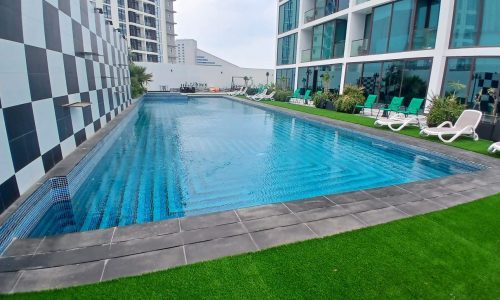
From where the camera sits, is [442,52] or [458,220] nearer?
[458,220]

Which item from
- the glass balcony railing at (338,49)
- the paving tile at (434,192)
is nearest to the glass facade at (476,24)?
the glass balcony railing at (338,49)

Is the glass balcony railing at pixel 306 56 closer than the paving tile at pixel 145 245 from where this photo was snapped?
No

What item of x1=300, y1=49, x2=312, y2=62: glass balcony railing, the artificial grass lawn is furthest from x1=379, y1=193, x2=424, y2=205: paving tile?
x1=300, y1=49, x2=312, y2=62: glass balcony railing

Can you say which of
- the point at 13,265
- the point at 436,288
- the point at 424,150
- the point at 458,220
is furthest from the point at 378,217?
the point at 424,150

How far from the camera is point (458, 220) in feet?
10.9

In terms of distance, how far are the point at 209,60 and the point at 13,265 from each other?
80917 mm

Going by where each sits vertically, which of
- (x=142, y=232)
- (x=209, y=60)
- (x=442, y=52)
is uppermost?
(x=209, y=60)

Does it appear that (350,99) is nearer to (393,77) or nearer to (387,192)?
(393,77)

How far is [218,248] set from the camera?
269cm

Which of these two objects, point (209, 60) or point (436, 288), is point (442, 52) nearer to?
point (436, 288)

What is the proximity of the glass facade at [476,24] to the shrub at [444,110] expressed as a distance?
9.88 feet

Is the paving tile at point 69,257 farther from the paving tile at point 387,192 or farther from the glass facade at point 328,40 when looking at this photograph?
the glass facade at point 328,40

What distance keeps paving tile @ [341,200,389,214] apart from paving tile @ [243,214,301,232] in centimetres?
79

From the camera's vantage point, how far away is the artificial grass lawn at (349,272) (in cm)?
215
